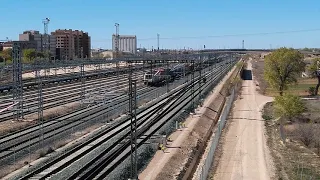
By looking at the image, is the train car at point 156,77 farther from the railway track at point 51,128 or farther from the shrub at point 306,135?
the shrub at point 306,135

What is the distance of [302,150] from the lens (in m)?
29.2

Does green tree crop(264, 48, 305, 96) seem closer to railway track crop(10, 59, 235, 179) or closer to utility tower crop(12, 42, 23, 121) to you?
railway track crop(10, 59, 235, 179)

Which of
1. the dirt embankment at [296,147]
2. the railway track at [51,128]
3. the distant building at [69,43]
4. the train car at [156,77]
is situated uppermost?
the distant building at [69,43]

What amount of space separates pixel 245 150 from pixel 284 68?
33.5m

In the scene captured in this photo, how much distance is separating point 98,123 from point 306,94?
120 feet

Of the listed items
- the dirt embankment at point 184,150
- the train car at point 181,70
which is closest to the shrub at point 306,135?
the dirt embankment at point 184,150

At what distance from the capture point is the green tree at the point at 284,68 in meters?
59.7

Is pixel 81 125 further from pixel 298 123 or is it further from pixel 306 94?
pixel 306 94

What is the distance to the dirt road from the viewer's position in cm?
2325

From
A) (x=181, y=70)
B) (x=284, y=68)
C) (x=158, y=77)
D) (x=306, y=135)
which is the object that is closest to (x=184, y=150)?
(x=306, y=135)

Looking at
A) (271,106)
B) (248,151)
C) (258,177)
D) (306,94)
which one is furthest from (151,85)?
(258,177)

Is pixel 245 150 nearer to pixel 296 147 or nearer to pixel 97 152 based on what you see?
pixel 296 147

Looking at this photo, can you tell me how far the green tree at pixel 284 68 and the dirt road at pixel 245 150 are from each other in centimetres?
1292

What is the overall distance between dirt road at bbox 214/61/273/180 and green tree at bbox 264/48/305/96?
1292cm
